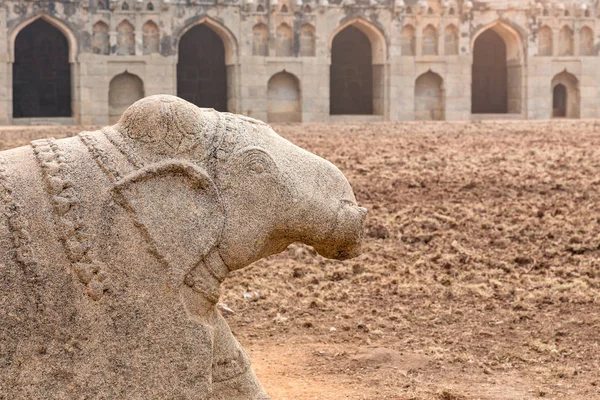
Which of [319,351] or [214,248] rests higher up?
[214,248]

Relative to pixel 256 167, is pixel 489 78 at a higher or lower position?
higher

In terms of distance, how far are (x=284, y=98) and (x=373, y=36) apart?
3.29 meters

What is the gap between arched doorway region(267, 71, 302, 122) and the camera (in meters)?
25.8

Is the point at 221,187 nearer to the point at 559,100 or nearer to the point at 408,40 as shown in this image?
the point at 408,40

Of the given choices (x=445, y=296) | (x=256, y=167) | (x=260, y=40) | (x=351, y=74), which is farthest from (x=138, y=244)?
(x=351, y=74)

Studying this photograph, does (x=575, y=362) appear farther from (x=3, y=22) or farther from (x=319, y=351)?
(x=3, y=22)

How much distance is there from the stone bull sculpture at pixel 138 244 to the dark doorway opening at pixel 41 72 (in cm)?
2404

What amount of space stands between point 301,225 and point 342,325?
279 cm

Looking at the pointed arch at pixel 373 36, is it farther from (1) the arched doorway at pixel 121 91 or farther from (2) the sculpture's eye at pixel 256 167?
(2) the sculpture's eye at pixel 256 167

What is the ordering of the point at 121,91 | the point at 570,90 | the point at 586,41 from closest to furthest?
the point at 121,91, the point at 586,41, the point at 570,90

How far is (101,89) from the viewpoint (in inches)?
939

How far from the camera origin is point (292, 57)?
25500 millimetres

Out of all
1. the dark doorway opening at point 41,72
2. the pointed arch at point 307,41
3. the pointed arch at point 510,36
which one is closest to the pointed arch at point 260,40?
the pointed arch at point 307,41

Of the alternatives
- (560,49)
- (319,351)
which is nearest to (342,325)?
(319,351)
